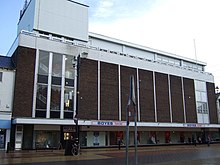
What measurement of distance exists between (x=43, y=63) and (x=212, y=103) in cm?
3235

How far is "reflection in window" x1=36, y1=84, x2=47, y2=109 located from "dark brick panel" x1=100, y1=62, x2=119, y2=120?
725cm

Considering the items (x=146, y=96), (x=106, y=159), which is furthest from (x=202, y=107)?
(x=106, y=159)

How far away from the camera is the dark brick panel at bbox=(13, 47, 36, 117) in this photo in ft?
87.6

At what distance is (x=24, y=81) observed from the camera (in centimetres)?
2750

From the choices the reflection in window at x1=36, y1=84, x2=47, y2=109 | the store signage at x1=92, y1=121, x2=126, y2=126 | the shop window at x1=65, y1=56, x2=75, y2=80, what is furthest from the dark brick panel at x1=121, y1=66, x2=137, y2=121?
the reflection in window at x1=36, y1=84, x2=47, y2=109

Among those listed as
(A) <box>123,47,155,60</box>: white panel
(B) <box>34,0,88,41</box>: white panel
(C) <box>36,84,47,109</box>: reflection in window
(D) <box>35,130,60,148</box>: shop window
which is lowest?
(D) <box>35,130,60,148</box>: shop window

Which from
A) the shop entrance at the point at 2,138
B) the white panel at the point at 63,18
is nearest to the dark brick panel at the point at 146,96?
the white panel at the point at 63,18

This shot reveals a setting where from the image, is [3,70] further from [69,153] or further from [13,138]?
[69,153]

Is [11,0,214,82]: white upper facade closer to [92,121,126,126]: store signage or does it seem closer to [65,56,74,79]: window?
[65,56,74,79]: window

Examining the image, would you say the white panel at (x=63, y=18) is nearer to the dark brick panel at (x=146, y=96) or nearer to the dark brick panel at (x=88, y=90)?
the dark brick panel at (x=88, y=90)

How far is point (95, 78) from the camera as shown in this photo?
3253 cm

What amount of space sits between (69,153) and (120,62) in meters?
17.9

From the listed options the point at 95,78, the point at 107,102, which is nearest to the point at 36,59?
the point at 95,78

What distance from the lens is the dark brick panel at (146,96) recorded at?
1409 inches
